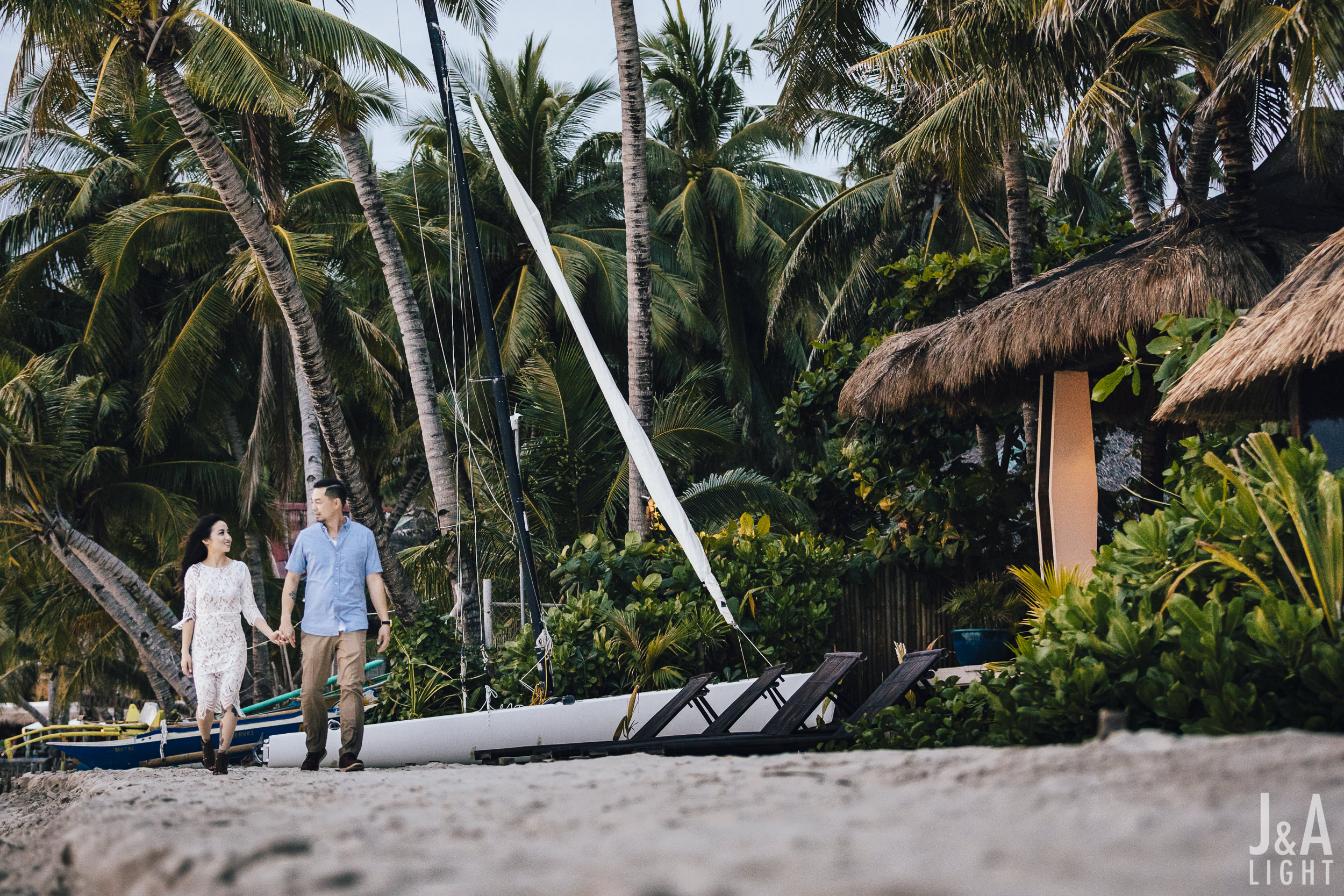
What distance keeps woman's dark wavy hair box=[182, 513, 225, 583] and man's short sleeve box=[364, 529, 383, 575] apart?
3.49 feet

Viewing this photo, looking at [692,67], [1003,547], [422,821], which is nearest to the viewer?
[422,821]

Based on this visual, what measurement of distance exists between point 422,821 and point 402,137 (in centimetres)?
1916

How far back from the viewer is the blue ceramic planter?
8.69m

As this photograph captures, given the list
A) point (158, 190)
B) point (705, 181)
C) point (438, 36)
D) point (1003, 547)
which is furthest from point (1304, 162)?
point (158, 190)

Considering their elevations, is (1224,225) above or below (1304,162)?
below

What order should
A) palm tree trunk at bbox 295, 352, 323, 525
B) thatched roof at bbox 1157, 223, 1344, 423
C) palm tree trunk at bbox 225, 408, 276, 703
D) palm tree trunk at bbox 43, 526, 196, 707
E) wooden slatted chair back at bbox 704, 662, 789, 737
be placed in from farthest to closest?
palm tree trunk at bbox 225, 408, 276, 703 < palm tree trunk at bbox 295, 352, 323, 525 < palm tree trunk at bbox 43, 526, 196, 707 < wooden slatted chair back at bbox 704, 662, 789, 737 < thatched roof at bbox 1157, 223, 1344, 423

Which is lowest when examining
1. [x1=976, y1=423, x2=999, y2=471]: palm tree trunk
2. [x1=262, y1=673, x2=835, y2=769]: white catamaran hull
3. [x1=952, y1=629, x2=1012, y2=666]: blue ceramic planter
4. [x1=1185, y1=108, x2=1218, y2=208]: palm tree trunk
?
[x1=262, y1=673, x2=835, y2=769]: white catamaran hull

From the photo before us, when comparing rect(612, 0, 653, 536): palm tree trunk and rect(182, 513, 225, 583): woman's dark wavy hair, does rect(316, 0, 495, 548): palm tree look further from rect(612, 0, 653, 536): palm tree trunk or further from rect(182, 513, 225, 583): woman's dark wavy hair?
rect(182, 513, 225, 583): woman's dark wavy hair

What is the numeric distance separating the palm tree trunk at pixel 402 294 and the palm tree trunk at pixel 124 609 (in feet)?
20.4

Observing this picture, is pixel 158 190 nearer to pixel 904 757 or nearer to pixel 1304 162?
pixel 1304 162

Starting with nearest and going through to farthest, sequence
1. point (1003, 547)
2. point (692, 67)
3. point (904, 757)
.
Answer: point (904, 757) < point (1003, 547) < point (692, 67)

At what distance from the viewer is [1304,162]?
789 cm

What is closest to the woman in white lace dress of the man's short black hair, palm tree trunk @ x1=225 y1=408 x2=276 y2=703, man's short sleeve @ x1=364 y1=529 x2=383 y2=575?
the man's short black hair

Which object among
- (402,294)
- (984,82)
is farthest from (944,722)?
(402,294)
